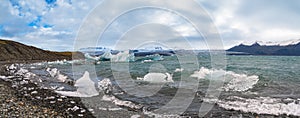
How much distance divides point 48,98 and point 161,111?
4.63 m

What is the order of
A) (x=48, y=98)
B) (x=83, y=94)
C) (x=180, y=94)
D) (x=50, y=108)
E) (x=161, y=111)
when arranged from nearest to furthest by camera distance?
(x=50, y=108)
(x=161, y=111)
(x=48, y=98)
(x=83, y=94)
(x=180, y=94)

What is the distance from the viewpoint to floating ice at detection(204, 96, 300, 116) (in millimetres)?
8665

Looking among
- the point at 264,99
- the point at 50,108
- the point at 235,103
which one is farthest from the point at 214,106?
the point at 50,108

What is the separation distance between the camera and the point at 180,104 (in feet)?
33.3

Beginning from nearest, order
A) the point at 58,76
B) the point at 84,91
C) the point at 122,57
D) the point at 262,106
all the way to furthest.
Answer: the point at 262,106, the point at 84,91, the point at 58,76, the point at 122,57

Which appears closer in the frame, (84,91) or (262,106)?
(262,106)

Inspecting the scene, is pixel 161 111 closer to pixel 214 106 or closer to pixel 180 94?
pixel 214 106

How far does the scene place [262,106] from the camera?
938 cm

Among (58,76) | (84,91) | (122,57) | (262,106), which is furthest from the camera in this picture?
(122,57)

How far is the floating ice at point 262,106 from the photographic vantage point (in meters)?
8.66

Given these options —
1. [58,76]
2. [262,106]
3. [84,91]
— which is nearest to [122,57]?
[58,76]

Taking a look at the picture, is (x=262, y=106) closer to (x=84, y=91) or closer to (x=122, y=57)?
(x=84, y=91)

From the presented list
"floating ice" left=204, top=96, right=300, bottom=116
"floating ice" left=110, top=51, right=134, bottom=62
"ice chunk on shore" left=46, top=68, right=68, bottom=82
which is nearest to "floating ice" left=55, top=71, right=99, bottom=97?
"ice chunk on shore" left=46, top=68, right=68, bottom=82

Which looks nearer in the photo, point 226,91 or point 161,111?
point 161,111
